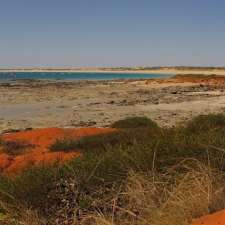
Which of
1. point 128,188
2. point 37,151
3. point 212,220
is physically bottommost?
point 37,151

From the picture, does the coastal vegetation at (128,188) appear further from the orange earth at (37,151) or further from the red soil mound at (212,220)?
the orange earth at (37,151)

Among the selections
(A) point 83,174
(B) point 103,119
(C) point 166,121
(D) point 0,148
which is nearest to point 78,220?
(A) point 83,174

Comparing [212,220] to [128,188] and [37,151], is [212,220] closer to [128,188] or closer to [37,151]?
[128,188]

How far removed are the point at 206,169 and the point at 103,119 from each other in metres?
17.1

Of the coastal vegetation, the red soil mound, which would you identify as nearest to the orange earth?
the coastal vegetation

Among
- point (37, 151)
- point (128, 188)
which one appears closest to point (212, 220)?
point (128, 188)

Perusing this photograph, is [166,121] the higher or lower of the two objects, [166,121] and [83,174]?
the lower

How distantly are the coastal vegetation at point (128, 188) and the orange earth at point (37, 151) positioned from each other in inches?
109

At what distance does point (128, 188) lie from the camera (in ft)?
18.2

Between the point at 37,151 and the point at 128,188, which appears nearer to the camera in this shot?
the point at 128,188

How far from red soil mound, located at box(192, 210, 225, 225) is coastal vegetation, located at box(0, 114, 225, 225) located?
0.18 m

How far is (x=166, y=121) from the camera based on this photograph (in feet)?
67.0

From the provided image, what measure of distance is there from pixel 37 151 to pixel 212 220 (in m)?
7.80

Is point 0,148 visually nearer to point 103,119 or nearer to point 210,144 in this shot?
point 210,144
